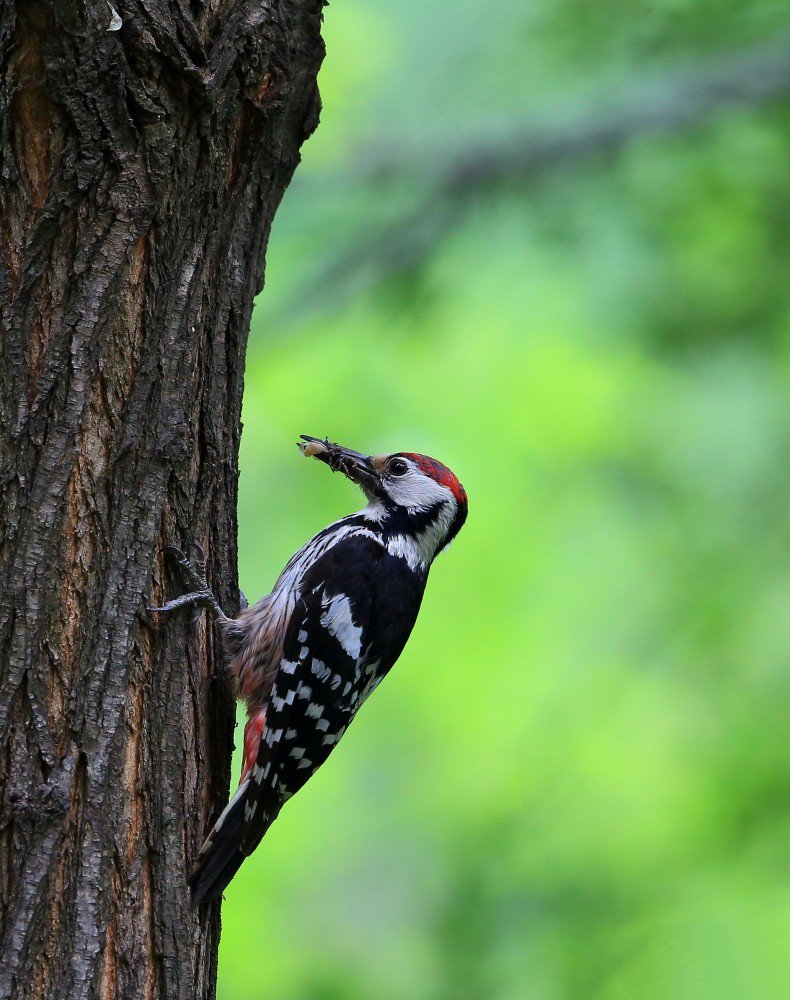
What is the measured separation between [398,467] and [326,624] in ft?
2.58

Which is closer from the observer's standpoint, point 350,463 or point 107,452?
point 107,452

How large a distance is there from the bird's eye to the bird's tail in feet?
5.21

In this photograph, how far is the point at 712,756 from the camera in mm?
5535

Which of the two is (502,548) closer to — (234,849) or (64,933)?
(234,849)

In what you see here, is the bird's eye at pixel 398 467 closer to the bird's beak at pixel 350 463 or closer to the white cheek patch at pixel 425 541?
the bird's beak at pixel 350 463

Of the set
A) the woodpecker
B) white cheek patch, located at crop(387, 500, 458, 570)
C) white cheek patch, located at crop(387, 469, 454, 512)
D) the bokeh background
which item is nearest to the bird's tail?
the woodpecker

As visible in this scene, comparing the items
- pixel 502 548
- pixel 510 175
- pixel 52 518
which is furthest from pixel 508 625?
pixel 52 518

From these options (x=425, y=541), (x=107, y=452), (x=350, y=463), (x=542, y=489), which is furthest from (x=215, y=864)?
(x=542, y=489)

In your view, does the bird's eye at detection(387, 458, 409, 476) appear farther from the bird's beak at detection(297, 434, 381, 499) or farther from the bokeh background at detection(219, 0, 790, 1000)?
the bokeh background at detection(219, 0, 790, 1000)

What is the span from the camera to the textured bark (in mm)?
2035

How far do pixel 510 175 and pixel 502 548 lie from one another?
6.39 ft

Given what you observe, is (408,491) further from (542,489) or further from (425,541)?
(542,489)

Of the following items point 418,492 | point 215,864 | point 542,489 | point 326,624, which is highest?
point 542,489

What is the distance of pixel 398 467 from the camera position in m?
3.78
